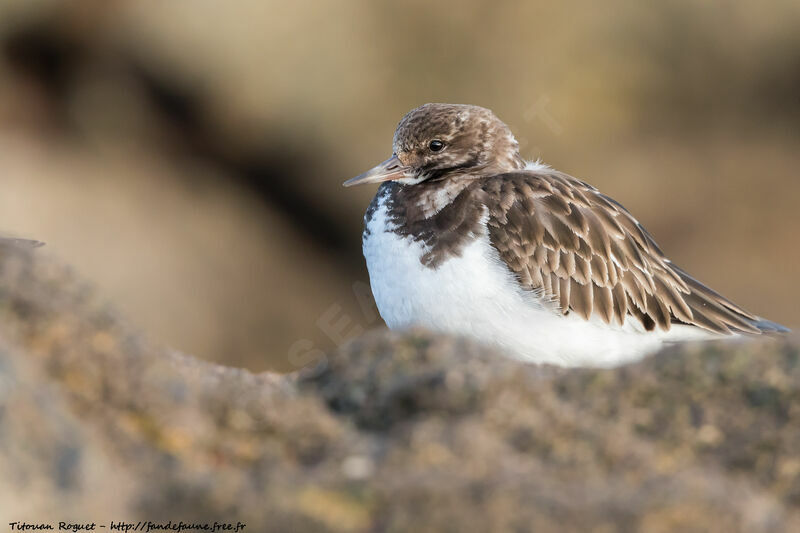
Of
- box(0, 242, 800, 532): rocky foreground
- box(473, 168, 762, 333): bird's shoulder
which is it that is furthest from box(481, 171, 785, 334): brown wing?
box(0, 242, 800, 532): rocky foreground

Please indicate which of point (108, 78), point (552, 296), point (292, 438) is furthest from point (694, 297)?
point (108, 78)

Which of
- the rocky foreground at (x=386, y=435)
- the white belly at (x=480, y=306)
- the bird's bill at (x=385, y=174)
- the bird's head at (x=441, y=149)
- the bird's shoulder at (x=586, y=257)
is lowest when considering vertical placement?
the rocky foreground at (x=386, y=435)

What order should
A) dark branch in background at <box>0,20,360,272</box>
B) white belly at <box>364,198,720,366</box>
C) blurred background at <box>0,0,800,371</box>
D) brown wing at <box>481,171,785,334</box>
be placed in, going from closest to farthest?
1. white belly at <box>364,198,720,366</box>
2. brown wing at <box>481,171,785,334</box>
3. blurred background at <box>0,0,800,371</box>
4. dark branch in background at <box>0,20,360,272</box>

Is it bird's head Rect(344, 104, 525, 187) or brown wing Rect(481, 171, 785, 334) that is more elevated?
bird's head Rect(344, 104, 525, 187)

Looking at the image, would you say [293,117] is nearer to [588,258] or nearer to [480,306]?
[588,258]

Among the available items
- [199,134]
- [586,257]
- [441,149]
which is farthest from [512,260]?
[199,134]

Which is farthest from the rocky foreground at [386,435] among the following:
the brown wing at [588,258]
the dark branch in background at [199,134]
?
the dark branch in background at [199,134]

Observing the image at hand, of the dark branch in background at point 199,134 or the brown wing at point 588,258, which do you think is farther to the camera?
the dark branch in background at point 199,134

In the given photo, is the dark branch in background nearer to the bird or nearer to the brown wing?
the bird

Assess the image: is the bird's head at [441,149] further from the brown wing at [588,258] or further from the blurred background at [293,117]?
the blurred background at [293,117]
